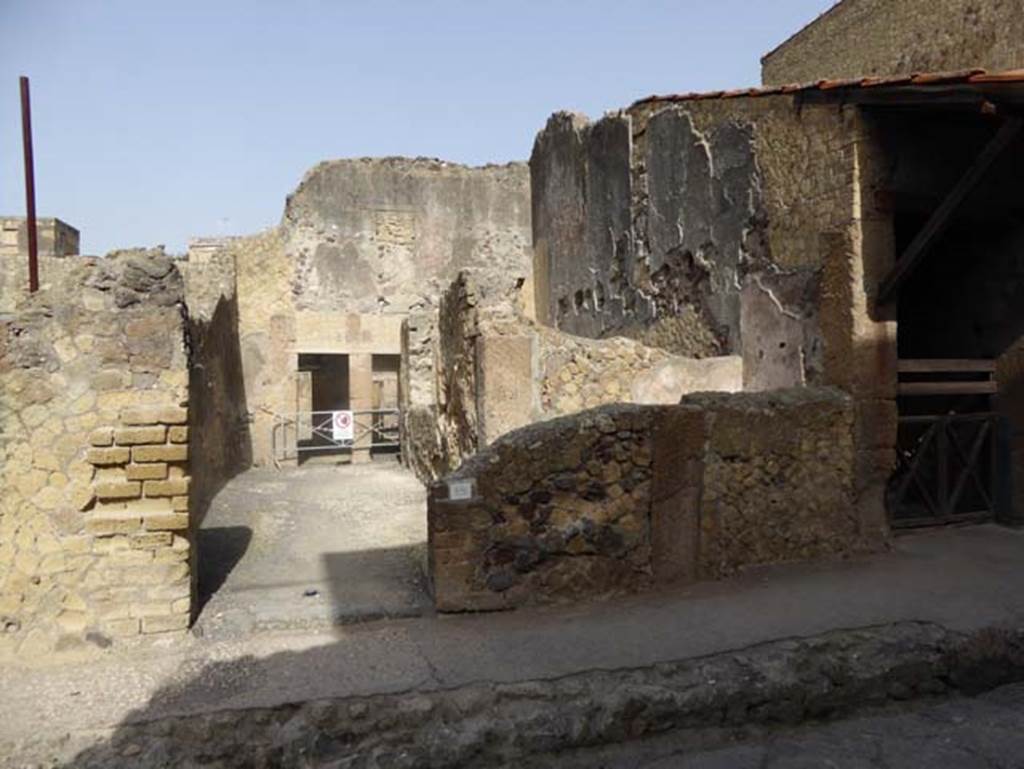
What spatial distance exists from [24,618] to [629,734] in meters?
2.70

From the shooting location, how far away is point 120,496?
3.47 m

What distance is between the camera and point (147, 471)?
3.51 meters

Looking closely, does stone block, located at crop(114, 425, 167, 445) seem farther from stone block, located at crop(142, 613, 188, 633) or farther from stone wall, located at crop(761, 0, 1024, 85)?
stone wall, located at crop(761, 0, 1024, 85)

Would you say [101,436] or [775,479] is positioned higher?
[101,436]

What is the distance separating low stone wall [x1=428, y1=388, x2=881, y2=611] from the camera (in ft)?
12.6

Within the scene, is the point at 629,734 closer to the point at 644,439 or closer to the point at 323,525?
the point at 644,439

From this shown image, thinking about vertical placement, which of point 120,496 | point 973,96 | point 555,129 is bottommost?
point 120,496

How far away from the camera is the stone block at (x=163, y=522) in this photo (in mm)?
3479

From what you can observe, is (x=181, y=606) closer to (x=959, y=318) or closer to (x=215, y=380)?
(x=215, y=380)

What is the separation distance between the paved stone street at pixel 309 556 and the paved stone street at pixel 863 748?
1.38 m

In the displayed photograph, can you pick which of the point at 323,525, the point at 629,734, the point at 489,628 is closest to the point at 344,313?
the point at 323,525

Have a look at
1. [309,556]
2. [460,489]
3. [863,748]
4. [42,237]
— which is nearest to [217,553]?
[309,556]

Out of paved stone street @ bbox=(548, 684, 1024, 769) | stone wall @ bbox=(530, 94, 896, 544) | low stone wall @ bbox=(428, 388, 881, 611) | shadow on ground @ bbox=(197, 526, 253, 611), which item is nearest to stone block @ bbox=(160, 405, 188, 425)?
shadow on ground @ bbox=(197, 526, 253, 611)

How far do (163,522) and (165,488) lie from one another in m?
0.16
